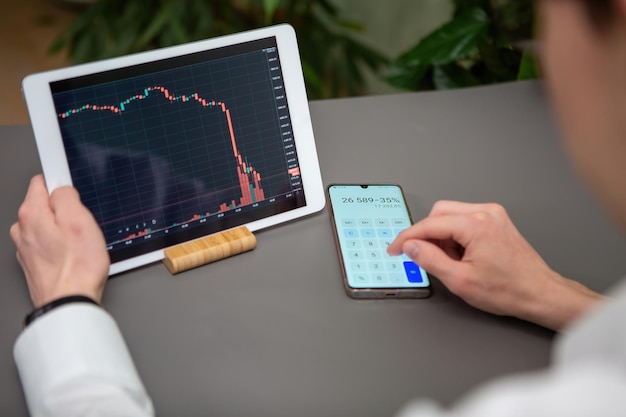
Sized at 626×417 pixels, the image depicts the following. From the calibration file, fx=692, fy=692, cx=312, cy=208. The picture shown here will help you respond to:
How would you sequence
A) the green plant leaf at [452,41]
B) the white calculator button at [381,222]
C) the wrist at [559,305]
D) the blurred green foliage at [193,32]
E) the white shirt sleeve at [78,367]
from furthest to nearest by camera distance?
the blurred green foliage at [193,32] < the green plant leaf at [452,41] < the white calculator button at [381,222] < the wrist at [559,305] < the white shirt sleeve at [78,367]

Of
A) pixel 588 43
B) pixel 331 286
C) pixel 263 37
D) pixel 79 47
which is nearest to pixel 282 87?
pixel 263 37

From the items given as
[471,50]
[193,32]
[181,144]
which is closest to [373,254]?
[181,144]

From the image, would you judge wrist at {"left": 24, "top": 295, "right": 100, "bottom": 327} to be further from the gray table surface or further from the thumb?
the thumb

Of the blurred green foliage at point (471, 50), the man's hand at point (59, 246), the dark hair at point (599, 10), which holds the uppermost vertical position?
the blurred green foliage at point (471, 50)

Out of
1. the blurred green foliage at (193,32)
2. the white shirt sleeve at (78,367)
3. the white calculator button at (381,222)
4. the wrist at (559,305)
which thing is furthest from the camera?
the blurred green foliage at (193,32)

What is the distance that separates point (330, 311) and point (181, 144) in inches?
9.8

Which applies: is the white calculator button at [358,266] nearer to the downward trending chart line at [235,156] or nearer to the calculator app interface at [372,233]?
the calculator app interface at [372,233]

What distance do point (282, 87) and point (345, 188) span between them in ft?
0.51

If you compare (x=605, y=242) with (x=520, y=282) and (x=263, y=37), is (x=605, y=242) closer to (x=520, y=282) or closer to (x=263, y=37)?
(x=520, y=282)

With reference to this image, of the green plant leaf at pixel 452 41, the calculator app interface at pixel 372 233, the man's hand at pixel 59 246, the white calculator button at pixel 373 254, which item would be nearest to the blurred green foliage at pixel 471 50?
the green plant leaf at pixel 452 41

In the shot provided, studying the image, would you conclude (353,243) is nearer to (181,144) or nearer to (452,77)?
(181,144)

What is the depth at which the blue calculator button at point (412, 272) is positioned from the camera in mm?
770

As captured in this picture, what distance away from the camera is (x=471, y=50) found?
1.33 metres

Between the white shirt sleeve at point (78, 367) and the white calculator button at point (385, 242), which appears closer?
the white shirt sleeve at point (78, 367)
